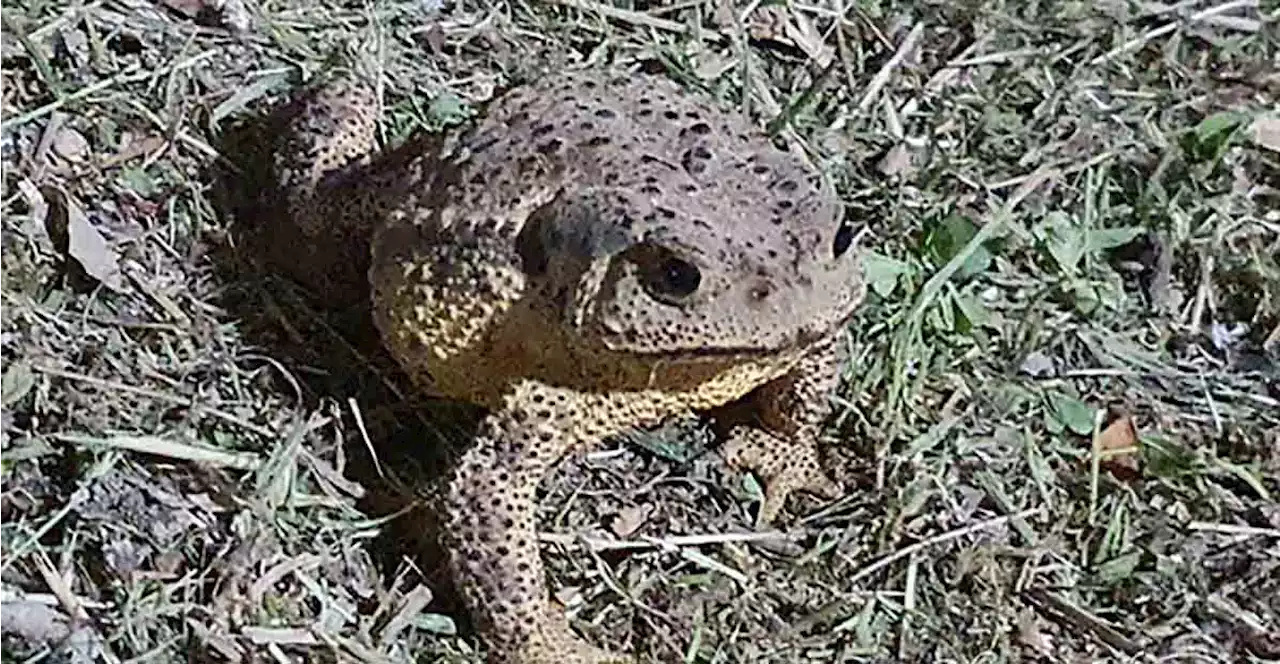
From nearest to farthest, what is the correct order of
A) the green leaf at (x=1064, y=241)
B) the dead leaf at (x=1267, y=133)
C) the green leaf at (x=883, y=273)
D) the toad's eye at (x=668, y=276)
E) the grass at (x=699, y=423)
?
the toad's eye at (x=668, y=276) < the grass at (x=699, y=423) < the green leaf at (x=883, y=273) < the green leaf at (x=1064, y=241) < the dead leaf at (x=1267, y=133)

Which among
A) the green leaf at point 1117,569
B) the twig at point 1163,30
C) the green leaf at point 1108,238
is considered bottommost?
the green leaf at point 1117,569

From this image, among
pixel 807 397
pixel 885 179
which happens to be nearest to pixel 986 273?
pixel 885 179

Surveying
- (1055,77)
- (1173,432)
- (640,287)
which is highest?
(640,287)

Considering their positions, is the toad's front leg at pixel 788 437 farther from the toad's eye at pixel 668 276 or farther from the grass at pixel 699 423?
the toad's eye at pixel 668 276

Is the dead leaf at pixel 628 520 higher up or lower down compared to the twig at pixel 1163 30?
lower down

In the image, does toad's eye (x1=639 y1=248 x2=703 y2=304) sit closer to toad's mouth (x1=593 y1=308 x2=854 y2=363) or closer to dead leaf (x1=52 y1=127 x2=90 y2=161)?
toad's mouth (x1=593 y1=308 x2=854 y2=363)

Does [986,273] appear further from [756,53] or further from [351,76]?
[351,76]

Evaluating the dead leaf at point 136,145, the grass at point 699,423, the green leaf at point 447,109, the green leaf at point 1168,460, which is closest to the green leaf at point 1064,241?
the grass at point 699,423
